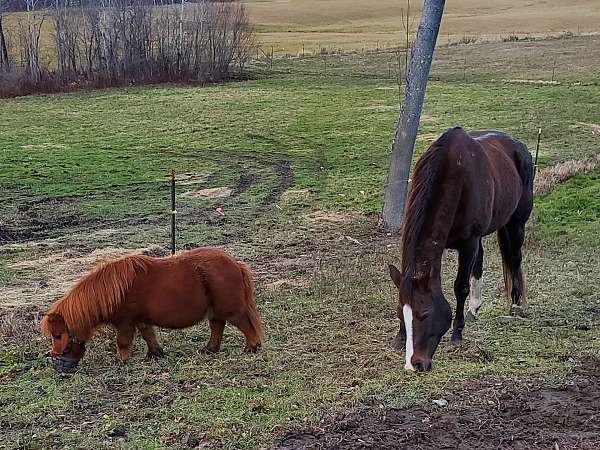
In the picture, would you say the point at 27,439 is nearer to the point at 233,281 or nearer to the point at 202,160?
the point at 233,281

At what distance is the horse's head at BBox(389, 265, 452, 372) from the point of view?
5.45 meters

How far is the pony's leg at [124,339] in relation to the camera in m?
6.50

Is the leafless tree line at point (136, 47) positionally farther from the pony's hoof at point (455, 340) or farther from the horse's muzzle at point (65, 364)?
the pony's hoof at point (455, 340)

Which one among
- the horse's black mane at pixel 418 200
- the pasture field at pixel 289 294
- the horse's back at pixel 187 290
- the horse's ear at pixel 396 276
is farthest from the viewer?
the horse's back at pixel 187 290

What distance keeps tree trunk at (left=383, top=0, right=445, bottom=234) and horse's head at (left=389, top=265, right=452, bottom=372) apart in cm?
701

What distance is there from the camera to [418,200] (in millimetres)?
5988

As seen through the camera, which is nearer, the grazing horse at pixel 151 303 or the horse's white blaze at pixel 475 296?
the grazing horse at pixel 151 303

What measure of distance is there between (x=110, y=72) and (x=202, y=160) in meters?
20.7

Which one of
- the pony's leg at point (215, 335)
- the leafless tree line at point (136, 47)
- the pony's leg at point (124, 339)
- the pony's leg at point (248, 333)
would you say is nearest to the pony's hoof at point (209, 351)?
the pony's leg at point (215, 335)

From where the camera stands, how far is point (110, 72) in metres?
39.0

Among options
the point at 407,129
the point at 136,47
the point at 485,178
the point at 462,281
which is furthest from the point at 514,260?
the point at 136,47

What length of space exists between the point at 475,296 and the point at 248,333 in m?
2.29

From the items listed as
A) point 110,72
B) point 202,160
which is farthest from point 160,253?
point 110,72

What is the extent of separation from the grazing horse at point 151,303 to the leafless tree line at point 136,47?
110ft
